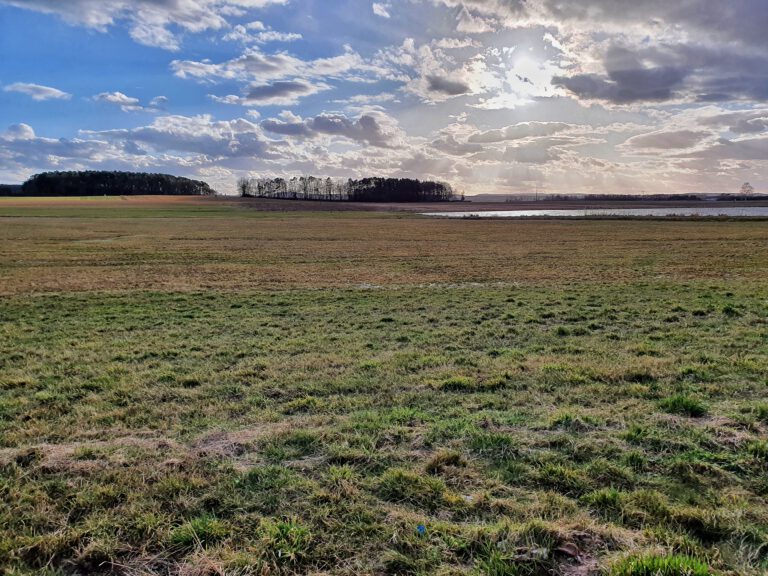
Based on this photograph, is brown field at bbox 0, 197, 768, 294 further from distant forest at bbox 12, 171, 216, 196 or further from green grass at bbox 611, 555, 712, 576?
distant forest at bbox 12, 171, 216, 196

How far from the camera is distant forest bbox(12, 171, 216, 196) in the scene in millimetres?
169875

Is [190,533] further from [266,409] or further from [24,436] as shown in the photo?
[24,436]

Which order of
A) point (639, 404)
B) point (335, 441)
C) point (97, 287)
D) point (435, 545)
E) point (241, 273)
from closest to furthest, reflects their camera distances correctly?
1. point (435, 545)
2. point (335, 441)
3. point (639, 404)
4. point (97, 287)
5. point (241, 273)

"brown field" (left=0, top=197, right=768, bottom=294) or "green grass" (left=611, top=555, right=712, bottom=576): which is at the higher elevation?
"brown field" (left=0, top=197, right=768, bottom=294)

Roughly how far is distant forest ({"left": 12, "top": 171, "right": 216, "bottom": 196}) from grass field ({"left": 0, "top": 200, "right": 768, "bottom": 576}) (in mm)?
192692

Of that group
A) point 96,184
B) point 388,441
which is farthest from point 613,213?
point 96,184

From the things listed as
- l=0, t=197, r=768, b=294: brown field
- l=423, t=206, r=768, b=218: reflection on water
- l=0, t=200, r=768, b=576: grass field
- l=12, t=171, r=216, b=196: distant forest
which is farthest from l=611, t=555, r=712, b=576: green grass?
l=12, t=171, r=216, b=196: distant forest

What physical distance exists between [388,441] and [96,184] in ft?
681

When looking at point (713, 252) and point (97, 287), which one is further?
point (713, 252)

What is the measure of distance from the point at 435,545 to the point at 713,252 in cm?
3693

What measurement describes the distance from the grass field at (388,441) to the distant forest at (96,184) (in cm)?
19269

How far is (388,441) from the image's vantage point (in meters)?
5.47

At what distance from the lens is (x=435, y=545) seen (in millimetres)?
3639

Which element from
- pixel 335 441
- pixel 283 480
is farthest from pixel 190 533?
pixel 335 441
